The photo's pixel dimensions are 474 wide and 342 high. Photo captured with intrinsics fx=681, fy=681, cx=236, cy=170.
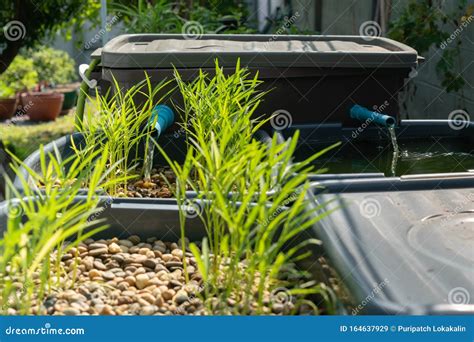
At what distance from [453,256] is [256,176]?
0.49 metres

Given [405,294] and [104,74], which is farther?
[104,74]

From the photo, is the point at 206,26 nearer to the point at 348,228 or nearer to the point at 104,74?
the point at 104,74

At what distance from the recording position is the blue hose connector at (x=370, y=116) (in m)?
2.57

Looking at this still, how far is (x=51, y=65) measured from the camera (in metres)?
9.42

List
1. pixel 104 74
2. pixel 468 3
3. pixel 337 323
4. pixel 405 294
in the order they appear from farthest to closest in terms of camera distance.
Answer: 1. pixel 468 3
2. pixel 104 74
3. pixel 405 294
4. pixel 337 323

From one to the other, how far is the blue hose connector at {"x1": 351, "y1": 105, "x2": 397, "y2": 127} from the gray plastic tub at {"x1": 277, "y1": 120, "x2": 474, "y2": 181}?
0.06 metres

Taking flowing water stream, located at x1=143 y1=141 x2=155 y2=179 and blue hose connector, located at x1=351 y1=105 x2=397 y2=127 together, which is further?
blue hose connector, located at x1=351 y1=105 x2=397 y2=127

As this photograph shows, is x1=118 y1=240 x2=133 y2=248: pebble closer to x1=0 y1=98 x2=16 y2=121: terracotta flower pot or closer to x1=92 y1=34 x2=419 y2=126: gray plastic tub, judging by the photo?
x1=92 y1=34 x2=419 y2=126: gray plastic tub

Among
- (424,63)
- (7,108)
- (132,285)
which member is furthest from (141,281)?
(7,108)

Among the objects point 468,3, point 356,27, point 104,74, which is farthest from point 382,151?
point 356,27

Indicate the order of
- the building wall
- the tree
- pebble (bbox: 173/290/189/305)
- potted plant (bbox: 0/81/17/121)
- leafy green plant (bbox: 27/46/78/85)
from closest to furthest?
pebble (bbox: 173/290/189/305) → the building wall → the tree → potted plant (bbox: 0/81/17/121) → leafy green plant (bbox: 27/46/78/85)

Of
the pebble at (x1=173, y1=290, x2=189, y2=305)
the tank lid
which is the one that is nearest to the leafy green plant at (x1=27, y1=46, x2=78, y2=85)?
the tank lid

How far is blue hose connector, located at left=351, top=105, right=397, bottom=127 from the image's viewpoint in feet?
8.42

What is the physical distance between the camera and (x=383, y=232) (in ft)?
5.21
